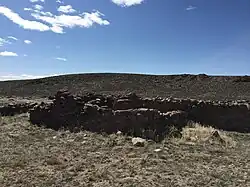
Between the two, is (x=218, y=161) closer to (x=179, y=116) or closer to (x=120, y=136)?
(x=120, y=136)

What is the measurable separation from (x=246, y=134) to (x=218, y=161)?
4.63 meters

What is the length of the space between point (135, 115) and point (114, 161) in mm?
3823

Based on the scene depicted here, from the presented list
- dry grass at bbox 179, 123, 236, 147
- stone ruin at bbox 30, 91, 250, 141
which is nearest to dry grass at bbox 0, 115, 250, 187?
dry grass at bbox 179, 123, 236, 147

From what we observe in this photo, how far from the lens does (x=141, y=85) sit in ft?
130

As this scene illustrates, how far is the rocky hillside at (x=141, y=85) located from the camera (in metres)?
33.4

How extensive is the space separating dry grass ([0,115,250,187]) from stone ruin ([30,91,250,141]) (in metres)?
0.87

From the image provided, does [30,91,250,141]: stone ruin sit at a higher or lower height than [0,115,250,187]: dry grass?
higher

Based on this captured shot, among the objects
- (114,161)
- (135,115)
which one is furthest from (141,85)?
(114,161)

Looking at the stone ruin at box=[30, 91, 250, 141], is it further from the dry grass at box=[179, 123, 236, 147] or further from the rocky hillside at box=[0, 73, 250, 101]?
the rocky hillside at box=[0, 73, 250, 101]

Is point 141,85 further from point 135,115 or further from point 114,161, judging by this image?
point 114,161

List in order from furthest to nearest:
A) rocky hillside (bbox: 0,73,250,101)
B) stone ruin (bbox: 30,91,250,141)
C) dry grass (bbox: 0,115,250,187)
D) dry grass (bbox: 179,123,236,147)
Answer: rocky hillside (bbox: 0,73,250,101)
stone ruin (bbox: 30,91,250,141)
dry grass (bbox: 179,123,236,147)
dry grass (bbox: 0,115,250,187)

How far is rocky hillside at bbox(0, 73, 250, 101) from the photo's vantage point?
3338cm

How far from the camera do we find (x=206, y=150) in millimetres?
9398

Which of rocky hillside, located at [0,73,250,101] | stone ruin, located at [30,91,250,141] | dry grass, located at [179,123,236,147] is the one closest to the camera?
dry grass, located at [179,123,236,147]
